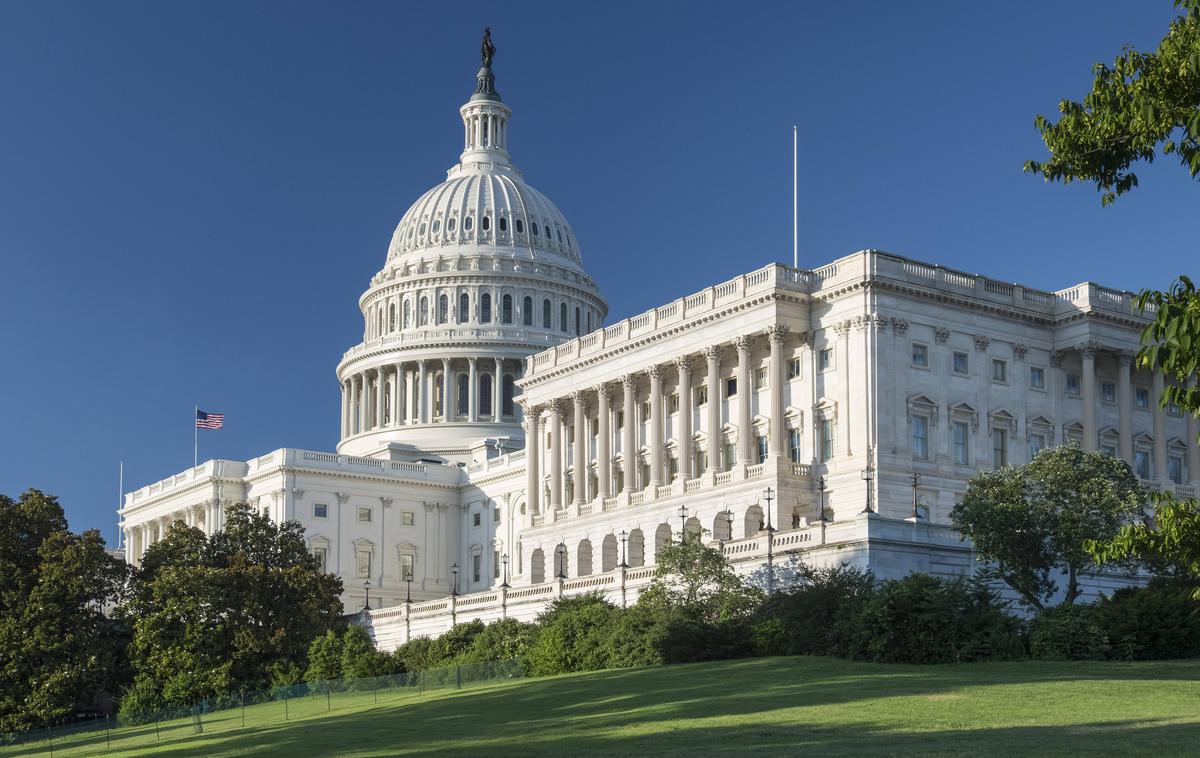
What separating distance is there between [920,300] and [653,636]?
115ft

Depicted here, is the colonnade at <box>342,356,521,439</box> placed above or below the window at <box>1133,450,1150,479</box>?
above

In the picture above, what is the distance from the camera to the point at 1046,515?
72.3 metres

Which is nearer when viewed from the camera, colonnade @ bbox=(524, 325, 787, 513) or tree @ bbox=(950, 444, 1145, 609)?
tree @ bbox=(950, 444, 1145, 609)

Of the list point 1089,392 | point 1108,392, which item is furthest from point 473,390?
point 1089,392

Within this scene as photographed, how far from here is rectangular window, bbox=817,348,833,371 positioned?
97.3 m

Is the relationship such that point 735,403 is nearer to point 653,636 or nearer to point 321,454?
point 653,636

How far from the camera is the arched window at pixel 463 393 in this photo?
16340cm

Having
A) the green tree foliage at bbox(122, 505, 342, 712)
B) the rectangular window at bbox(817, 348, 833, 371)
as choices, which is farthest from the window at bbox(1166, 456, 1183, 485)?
the green tree foliage at bbox(122, 505, 342, 712)

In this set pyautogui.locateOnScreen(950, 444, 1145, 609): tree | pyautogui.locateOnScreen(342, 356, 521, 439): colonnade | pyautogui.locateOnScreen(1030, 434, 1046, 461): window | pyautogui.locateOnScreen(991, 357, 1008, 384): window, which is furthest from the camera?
pyautogui.locateOnScreen(342, 356, 521, 439): colonnade

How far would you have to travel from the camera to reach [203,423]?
140375 mm

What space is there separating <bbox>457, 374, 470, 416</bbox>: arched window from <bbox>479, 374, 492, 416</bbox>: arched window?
47.7 inches

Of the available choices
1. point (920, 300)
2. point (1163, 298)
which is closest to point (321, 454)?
point (920, 300)

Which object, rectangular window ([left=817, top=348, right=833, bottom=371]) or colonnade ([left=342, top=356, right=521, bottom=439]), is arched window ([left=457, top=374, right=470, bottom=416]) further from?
rectangular window ([left=817, top=348, right=833, bottom=371])

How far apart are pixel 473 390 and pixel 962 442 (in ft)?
240
